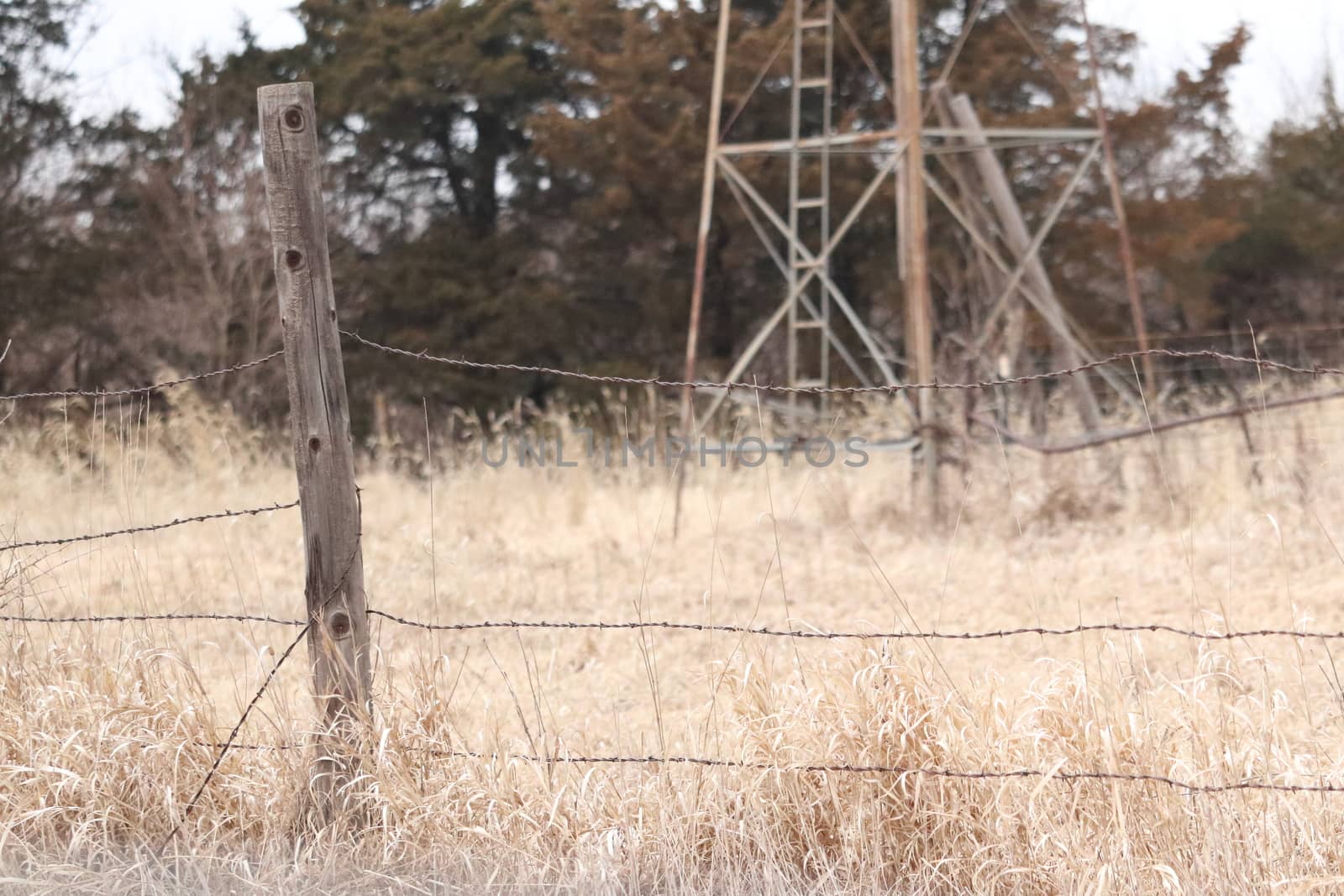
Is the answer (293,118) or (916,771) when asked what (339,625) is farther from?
(916,771)

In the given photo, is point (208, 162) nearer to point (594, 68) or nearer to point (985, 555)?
point (594, 68)

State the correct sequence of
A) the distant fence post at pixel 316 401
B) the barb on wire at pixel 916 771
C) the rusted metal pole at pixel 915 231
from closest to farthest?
1. the barb on wire at pixel 916 771
2. the distant fence post at pixel 316 401
3. the rusted metal pole at pixel 915 231

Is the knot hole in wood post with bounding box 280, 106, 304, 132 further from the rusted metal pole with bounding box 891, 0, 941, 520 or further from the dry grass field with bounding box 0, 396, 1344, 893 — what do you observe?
the rusted metal pole with bounding box 891, 0, 941, 520

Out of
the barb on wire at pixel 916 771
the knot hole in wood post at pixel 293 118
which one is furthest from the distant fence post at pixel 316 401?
the barb on wire at pixel 916 771

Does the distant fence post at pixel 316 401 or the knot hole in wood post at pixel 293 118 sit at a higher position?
the knot hole in wood post at pixel 293 118

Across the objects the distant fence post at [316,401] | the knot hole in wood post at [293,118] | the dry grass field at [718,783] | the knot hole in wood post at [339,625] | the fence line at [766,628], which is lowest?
the dry grass field at [718,783]

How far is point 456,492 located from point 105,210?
9.17 meters

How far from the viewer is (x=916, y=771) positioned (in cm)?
268

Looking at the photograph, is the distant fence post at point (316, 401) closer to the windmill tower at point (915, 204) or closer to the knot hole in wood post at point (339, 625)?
the knot hole in wood post at point (339, 625)

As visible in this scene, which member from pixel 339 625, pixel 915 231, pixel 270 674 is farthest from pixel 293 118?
pixel 915 231

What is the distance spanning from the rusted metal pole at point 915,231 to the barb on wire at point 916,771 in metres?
5.41

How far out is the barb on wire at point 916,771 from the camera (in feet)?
8.47

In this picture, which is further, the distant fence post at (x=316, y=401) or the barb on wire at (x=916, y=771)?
the distant fence post at (x=316, y=401)

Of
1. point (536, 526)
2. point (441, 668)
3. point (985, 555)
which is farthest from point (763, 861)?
point (536, 526)
